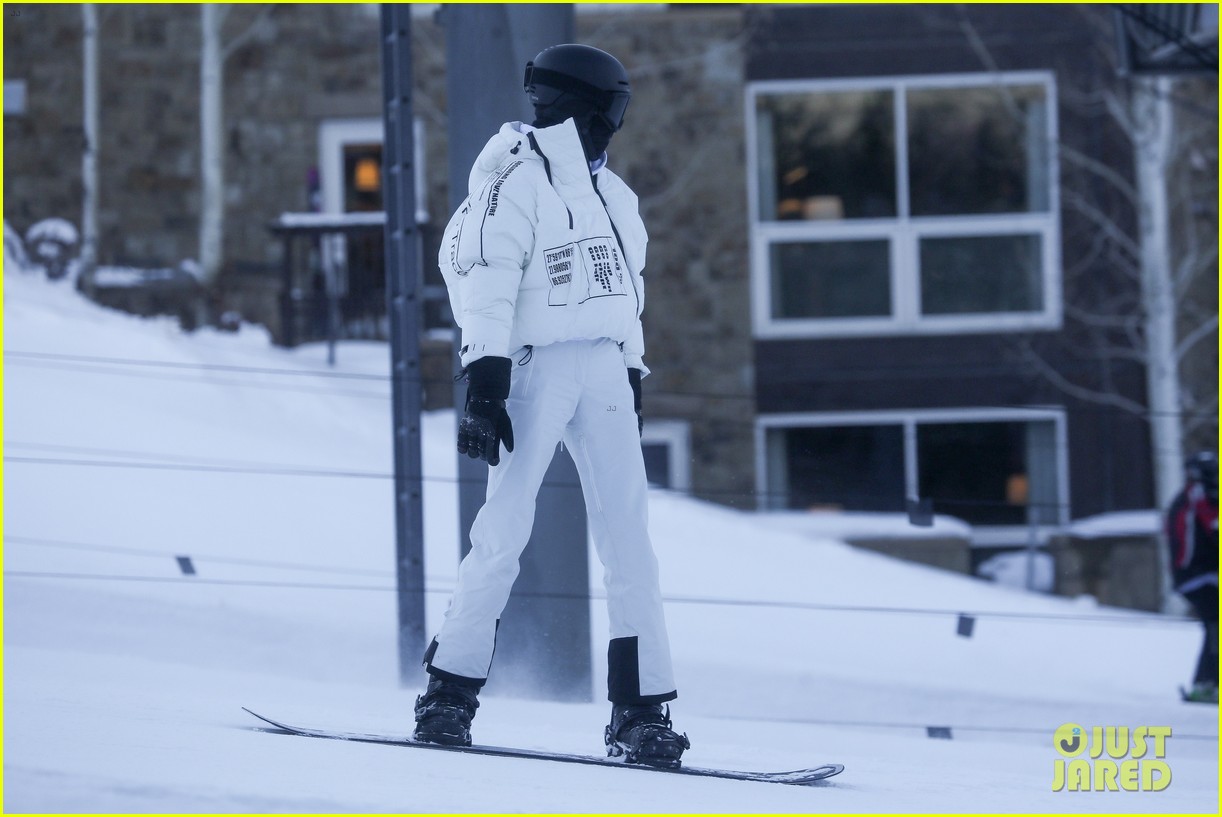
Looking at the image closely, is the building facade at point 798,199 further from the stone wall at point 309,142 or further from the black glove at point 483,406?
the black glove at point 483,406

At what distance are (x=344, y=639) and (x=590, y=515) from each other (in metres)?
2.89

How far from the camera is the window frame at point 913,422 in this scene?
11.1 m

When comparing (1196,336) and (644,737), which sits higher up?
(1196,336)

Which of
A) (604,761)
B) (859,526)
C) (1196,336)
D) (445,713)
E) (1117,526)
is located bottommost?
(1117,526)

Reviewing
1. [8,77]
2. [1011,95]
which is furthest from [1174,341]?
[8,77]

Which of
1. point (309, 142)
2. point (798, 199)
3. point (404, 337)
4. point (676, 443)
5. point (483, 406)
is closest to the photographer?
Answer: point (483, 406)

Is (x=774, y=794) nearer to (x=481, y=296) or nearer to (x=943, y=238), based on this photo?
(x=481, y=296)

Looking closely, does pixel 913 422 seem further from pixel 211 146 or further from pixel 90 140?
pixel 90 140

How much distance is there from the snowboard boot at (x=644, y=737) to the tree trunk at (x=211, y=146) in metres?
8.43

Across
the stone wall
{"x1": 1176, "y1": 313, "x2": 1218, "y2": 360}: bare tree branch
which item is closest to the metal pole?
the stone wall

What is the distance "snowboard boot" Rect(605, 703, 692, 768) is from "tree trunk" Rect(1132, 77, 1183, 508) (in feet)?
26.9

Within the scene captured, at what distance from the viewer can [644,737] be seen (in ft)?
10.4

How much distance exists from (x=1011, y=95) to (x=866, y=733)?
7.71 meters

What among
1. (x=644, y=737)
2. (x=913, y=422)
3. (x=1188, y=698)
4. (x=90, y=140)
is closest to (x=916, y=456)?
(x=913, y=422)
